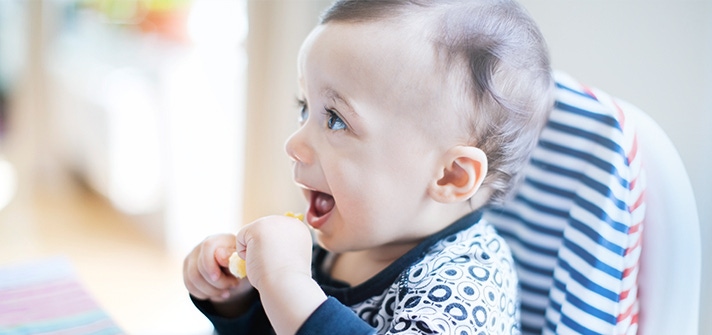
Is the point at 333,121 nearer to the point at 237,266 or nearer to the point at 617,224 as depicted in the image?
the point at 237,266

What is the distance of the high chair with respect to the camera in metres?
0.67

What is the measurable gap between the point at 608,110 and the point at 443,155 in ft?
0.67

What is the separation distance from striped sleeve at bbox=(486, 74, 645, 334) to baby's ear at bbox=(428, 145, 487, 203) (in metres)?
0.14

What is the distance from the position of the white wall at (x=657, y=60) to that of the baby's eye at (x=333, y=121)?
1.50 feet

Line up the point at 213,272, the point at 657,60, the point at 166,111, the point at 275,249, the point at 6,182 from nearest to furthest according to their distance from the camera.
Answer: the point at 275,249 < the point at 213,272 < the point at 657,60 < the point at 166,111 < the point at 6,182

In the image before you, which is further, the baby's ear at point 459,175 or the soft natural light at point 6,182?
the soft natural light at point 6,182

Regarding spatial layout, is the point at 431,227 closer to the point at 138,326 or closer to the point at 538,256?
the point at 538,256

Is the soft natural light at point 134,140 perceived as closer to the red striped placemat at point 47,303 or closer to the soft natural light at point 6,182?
the soft natural light at point 6,182

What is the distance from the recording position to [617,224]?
0.70 metres

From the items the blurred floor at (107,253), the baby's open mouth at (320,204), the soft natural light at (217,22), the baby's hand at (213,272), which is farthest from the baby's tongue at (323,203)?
the soft natural light at (217,22)

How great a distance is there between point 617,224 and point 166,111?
1725 millimetres

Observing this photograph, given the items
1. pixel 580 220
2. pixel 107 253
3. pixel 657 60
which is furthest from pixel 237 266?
pixel 107 253

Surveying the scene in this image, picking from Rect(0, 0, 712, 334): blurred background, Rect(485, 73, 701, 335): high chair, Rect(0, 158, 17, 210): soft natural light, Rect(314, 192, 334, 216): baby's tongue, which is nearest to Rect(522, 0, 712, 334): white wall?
Rect(0, 0, 712, 334): blurred background

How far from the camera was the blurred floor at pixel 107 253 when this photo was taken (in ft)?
6.44
